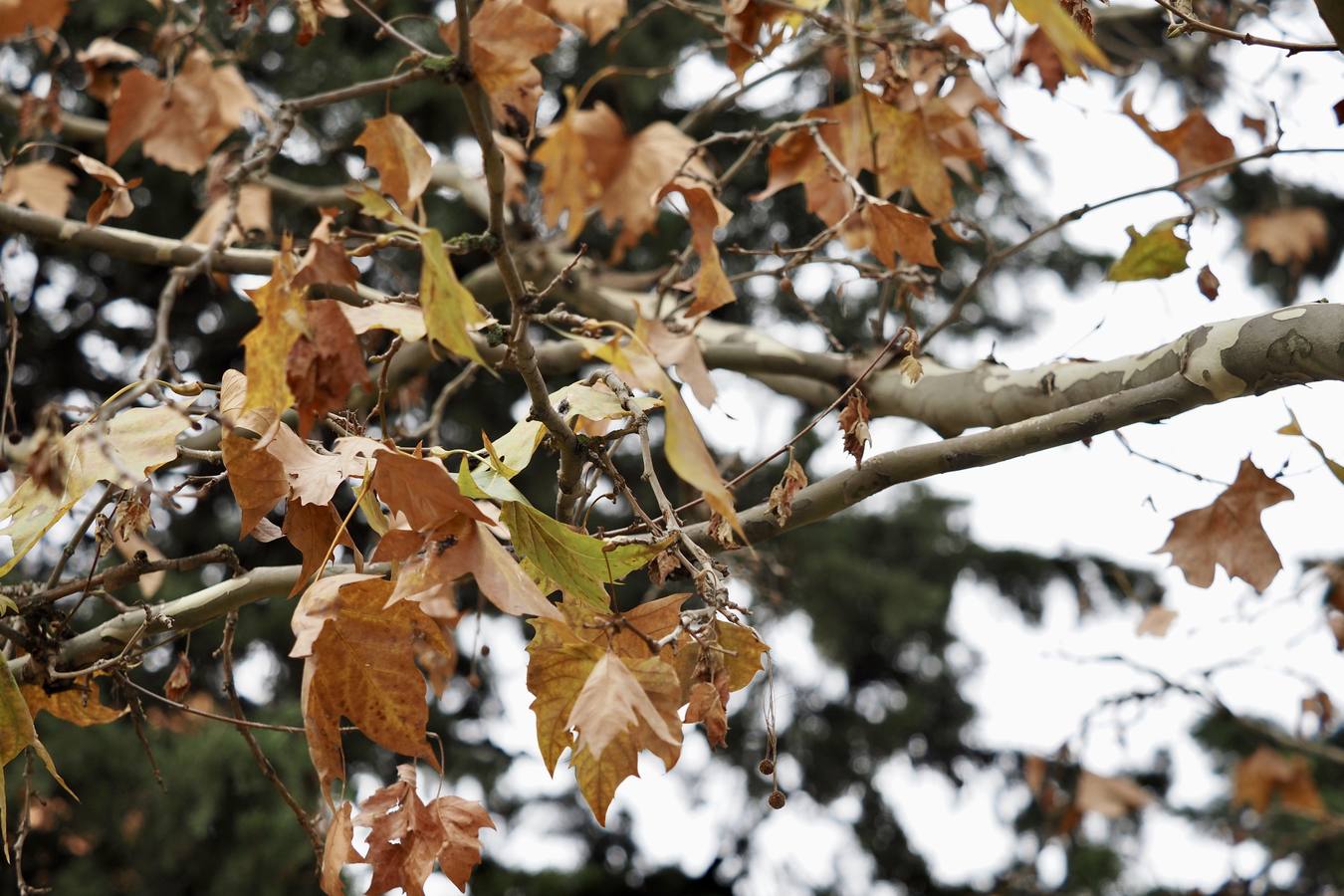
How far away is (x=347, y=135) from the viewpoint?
2848mm

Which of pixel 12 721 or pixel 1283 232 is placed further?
pixel 1283 232

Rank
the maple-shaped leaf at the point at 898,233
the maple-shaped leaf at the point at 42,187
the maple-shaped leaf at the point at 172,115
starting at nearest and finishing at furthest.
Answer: the maple-shaped leaf at the point at 898,233
the maple-shaped leaf at the point at 172,115
the maple-shaped leaf at the point at 42,187

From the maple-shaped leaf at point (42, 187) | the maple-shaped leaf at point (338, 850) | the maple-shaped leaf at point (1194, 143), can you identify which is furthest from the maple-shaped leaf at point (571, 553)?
the maple-shaped leaf at point (42, 187)

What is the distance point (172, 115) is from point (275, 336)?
43.2 inches

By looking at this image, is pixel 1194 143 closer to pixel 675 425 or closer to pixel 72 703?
pixel 675 425

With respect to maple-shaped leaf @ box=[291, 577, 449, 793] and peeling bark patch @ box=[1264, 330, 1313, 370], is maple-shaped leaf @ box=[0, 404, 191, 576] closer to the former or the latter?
maple-shaped leaf @ box=[291, 577, 449, 793]

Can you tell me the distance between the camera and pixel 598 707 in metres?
0.77

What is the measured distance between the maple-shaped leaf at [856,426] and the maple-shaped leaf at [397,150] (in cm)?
42

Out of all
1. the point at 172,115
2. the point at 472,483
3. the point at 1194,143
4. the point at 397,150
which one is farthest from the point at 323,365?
the point at 1194,143

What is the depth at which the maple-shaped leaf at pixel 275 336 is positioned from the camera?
0.78 metres

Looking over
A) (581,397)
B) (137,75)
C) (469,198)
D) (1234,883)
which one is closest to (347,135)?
(469,198)

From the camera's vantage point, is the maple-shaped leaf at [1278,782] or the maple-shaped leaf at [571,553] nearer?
the maple-shaped leaf at [571,553]

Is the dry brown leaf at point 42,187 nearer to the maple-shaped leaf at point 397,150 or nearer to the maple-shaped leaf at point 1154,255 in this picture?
the maple-shaped leaf at point 397,150

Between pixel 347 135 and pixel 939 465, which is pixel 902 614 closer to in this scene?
pixel 347 135
